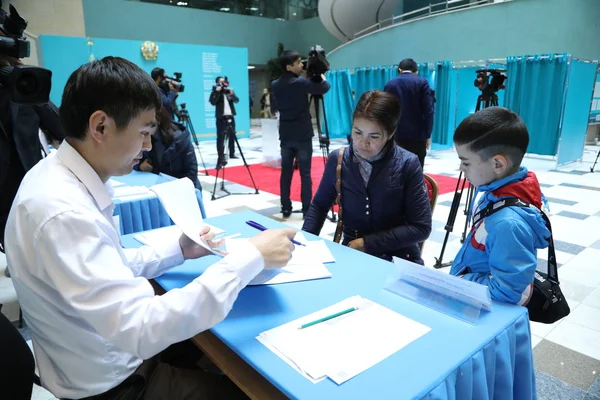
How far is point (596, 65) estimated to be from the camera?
648 cm

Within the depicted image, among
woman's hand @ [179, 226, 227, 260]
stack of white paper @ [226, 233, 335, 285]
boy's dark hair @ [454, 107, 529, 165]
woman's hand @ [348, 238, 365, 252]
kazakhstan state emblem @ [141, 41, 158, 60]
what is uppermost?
kazakhstan state emblem @ [141, 41, 158, 60]

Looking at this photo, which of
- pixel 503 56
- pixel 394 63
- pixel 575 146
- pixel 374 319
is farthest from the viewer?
pixel 394 63

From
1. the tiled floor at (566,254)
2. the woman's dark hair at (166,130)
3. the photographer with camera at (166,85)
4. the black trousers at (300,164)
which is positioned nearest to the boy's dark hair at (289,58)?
the black trousers at (300,164)

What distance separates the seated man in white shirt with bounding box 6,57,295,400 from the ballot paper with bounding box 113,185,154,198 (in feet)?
4.66

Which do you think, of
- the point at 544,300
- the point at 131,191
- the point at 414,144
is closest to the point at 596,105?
the point at 414,144

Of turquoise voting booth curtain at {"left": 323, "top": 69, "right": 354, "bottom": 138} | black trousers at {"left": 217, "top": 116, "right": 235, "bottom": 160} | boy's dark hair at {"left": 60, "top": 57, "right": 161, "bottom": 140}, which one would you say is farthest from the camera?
turquoise voting booth curtain at {"left": 323, "top": 69, "right": 354, "bottom": 138}

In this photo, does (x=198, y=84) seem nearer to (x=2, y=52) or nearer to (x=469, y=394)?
(x=2, y=52)

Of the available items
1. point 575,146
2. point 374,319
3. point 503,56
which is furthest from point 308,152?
point 503,56

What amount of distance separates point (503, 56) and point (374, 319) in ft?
26.1

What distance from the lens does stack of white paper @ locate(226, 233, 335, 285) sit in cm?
107

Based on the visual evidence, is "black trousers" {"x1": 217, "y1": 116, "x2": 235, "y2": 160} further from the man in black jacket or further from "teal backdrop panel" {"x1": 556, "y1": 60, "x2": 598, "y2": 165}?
"teal backdrop panel" {"x1": 556, "y1": 60, "x2": 598, "y2": 165}

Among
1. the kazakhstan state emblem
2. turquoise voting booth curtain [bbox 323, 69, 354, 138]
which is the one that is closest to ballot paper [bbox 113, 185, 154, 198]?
turquoise voting booth curtain [bbox 323, 69, 354, 138]

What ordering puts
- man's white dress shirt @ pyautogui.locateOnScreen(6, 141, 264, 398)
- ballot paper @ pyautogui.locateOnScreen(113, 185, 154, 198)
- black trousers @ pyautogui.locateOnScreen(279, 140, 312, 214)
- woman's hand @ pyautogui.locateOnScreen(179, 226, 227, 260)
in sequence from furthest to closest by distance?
1. black trousers @ pyautogui.locateOnScreen(279, 140, 312, 214)
2. ballot paper @ pyautogui.locateOnScreen(113, 185, 154, 198)
3. woman's hand @ pyautogui.locateOnScreen(179, 226, 227, 260)
4. man's white dress shirt @ pyautogui.locateOnScreen(6, 141, 264, 398)

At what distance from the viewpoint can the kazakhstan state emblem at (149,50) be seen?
910 cm
